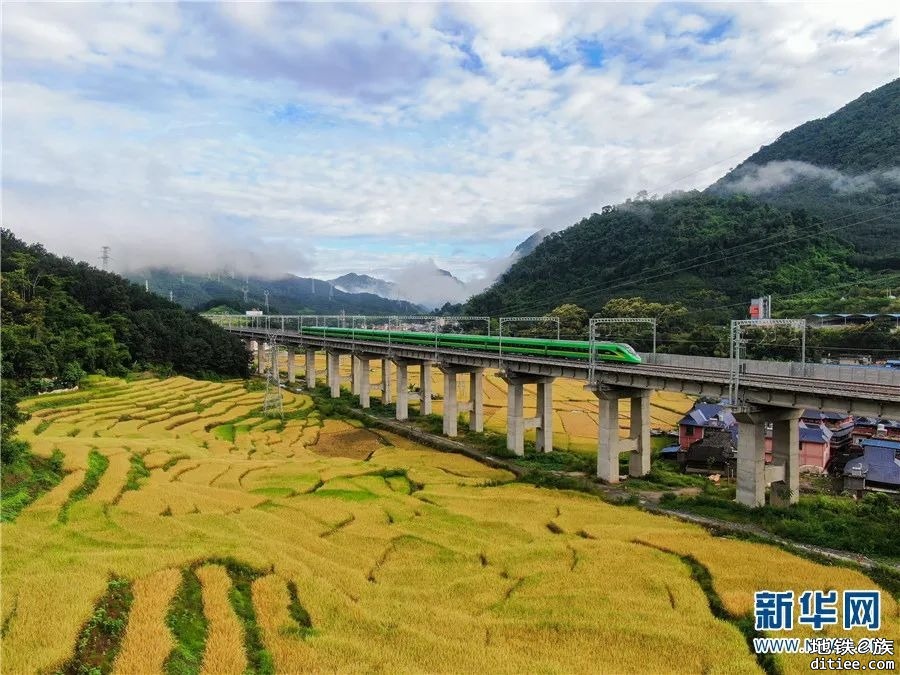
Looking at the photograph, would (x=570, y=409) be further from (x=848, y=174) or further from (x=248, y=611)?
(x=848, y=174)

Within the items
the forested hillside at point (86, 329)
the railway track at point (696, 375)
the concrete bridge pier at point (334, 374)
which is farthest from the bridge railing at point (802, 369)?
the forested hillside at point (86, 329)

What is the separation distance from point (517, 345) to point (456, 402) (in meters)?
8.95

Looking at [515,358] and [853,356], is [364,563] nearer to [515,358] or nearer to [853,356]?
[515,358]

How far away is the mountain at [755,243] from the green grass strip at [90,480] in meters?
77.7

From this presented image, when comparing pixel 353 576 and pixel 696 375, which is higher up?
pixel 696 375

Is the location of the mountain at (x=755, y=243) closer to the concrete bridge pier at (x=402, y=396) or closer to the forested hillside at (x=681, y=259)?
the forested hillside at (x=681, y=259)

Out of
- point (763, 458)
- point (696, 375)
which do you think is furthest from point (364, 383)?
point (763, 458)

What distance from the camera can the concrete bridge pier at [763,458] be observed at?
95.0 feet

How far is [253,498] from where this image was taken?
25.6 meters

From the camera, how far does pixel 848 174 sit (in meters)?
148

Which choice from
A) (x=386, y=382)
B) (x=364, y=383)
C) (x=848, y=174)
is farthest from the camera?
(x=848, y=174)

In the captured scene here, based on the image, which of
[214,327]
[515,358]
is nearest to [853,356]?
[515,358]


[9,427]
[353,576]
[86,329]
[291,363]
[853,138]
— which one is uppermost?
[853,138]

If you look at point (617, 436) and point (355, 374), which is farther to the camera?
point (355, 374)
